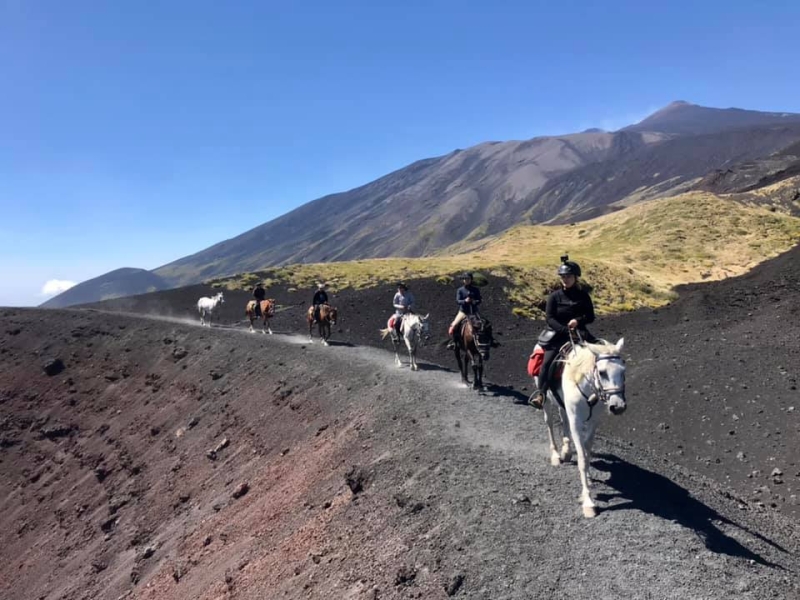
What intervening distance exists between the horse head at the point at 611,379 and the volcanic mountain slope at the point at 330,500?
7.30ft

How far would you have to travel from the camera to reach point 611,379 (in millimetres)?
8336

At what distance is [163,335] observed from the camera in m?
35.4

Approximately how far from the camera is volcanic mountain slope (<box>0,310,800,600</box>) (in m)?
7.92

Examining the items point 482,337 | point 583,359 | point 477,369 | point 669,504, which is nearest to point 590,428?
point 583,359

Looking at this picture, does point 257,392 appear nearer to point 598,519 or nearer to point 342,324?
point 342,324

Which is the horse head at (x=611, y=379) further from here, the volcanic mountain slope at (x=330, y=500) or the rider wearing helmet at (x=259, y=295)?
the rider wearing helmet at (x=259, y=295)

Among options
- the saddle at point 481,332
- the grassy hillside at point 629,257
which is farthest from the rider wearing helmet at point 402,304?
the grassy hillside at point 629,257

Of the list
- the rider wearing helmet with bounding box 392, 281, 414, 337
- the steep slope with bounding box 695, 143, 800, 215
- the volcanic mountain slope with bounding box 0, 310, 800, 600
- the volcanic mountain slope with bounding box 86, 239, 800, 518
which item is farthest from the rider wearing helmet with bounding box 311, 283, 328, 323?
the steep slope with bounding box 695, 143, 800, 215

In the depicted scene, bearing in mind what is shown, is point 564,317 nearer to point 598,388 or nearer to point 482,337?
point 598,388

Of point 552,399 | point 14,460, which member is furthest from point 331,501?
point 14,460

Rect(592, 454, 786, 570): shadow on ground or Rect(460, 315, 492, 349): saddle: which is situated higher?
Rect(460, 315, 492, 349): saddle

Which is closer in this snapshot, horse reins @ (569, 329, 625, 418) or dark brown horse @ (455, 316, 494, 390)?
horse reins @ (569, 329, 625, 418)

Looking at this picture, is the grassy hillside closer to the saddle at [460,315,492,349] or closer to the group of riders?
the saddle at [460,315,492,349]

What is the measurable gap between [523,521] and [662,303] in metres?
37.2
